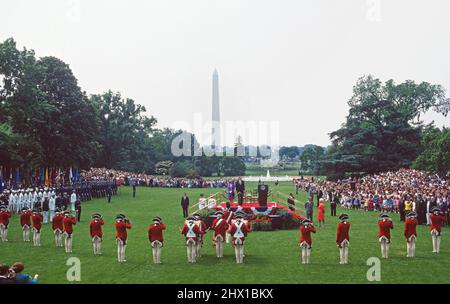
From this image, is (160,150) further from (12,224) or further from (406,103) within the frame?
(12,224)

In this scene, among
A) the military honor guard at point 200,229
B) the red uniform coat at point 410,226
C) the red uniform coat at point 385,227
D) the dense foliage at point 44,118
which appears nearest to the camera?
the military honor guard at point 200,229

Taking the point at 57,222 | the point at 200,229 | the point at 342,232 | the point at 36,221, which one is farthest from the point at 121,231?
the point at 342,232

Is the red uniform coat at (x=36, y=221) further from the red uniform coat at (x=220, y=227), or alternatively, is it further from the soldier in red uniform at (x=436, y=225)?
the soldier in red uniform at (x=436, y=225)

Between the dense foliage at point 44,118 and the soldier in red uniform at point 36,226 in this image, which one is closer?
the soldier in red uniform at point 36,226

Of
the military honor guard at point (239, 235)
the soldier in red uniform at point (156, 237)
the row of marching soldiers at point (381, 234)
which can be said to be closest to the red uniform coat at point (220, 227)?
the military honor guard at point (239, 235)

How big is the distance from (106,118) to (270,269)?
7257 cm

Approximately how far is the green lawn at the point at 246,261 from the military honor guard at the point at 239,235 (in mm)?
363

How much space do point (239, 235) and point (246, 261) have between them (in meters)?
1.09

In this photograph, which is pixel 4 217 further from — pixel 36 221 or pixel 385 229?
pixel 385 229

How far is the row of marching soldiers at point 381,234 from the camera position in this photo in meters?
18.3

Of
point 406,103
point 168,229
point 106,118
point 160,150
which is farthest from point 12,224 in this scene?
point 160,150

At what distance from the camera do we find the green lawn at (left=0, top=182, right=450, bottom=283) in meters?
16.1

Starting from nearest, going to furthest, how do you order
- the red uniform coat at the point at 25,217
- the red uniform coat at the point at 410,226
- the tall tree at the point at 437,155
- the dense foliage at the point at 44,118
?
the red uniform coat at the point at 410,226
the red uniform coat at the point at 25,217
the tall tree at the point at 437,155
the dense foliage at the point at 44,118

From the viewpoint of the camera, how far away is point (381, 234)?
63.5ft
